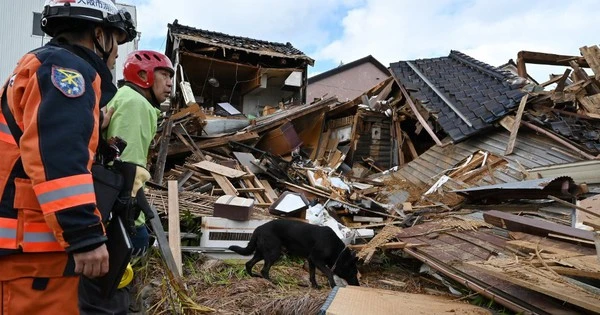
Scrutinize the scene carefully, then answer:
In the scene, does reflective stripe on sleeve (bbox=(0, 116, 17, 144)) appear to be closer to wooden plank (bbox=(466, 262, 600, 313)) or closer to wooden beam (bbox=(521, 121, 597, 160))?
wooden plank (bbox=(466, 262, 600, 313))

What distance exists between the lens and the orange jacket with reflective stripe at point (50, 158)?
1.39 meters

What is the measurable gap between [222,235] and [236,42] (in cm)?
955

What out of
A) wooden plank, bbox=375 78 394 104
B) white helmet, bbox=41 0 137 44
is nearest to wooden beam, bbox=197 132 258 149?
wooden plank, bbox=375 78 394 104

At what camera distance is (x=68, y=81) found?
1488 mm

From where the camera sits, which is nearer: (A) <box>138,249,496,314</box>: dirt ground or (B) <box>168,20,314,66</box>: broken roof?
(A) <box>138,249,496,314</box>: dirt ground

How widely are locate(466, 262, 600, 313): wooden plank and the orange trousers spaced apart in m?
2.63

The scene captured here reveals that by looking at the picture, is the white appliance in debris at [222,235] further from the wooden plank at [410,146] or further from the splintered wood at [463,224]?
the wooden plank at [410,146]

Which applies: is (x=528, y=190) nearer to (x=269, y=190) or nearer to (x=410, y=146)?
(x=269, y=190)

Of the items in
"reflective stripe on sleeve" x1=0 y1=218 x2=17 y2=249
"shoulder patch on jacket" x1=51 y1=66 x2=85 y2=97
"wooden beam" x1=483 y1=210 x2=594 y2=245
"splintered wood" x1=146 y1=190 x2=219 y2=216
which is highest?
"shoulder patch on jacket" x1=51 y1=66 x2=85 y2=97

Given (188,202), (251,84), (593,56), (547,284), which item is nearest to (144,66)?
(188,202)

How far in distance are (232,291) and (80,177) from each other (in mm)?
2983

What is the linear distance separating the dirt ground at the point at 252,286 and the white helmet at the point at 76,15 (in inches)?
95.8

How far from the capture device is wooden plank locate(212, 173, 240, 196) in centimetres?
678

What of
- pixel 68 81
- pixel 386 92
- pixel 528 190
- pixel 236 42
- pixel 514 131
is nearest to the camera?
pixel 68 81
